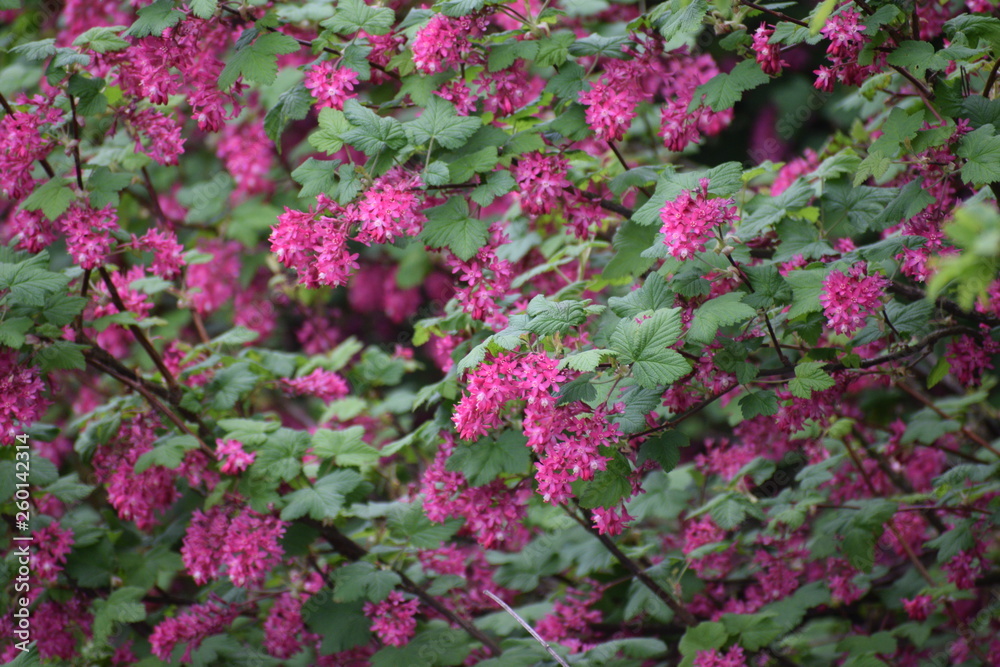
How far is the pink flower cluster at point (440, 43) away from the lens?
2.31 metres

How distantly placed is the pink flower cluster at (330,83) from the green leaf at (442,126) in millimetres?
209

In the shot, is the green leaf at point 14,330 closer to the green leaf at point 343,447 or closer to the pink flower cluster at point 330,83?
the green leaf at point 343,447

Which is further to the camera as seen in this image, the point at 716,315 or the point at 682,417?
the point at 682,417

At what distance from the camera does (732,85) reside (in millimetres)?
2346

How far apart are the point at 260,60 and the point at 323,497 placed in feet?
4.41

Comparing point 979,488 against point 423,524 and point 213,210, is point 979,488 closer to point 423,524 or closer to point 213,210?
point 423,524

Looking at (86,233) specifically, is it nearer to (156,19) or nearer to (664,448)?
(156,19)

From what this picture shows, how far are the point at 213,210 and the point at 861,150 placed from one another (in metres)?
3.28

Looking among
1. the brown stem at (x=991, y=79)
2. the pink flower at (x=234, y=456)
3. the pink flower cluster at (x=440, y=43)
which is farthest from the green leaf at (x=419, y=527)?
the brown stem at (x=991, y=79)

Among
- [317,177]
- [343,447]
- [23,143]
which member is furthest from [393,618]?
[23,143]

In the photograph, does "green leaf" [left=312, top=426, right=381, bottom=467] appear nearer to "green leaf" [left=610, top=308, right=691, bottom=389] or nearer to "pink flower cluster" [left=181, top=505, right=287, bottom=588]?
"pink flower cluster" [left=181, top=505, right=287, bottom=588]

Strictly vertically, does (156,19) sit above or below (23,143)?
above

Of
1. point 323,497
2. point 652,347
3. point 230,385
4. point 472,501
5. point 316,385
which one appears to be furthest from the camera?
point 316,385

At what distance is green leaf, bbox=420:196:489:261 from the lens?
2291 millimetres
